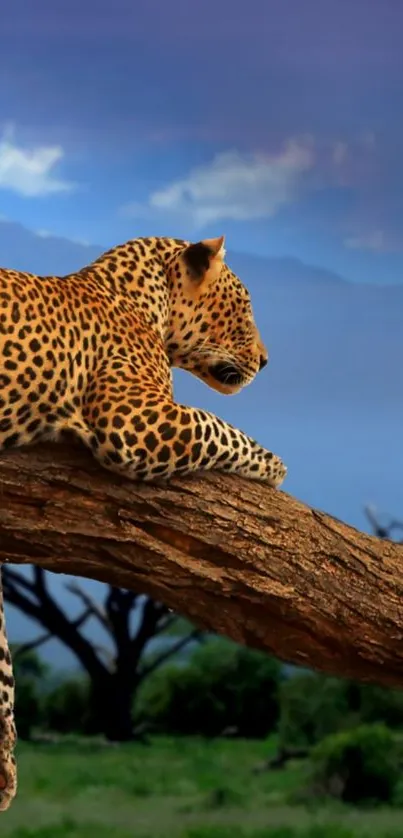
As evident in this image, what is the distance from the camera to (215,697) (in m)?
8.87

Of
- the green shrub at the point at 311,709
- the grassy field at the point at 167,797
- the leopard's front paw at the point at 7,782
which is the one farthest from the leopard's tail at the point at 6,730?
the green shrub at the point at 311,709

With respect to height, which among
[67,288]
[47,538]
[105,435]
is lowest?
[47,538]

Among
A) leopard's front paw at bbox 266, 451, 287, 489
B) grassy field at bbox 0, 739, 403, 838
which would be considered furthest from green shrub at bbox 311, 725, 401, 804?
leopard's front paw at bbox 266, 451, 287, 489

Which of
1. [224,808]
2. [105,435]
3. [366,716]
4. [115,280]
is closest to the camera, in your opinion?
[105,435]

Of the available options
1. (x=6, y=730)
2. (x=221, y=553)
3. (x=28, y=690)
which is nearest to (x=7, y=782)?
(x=6, y=730)

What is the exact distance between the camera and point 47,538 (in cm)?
304

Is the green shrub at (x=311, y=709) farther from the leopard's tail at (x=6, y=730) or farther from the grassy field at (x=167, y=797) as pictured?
the leopard's tail at (x=6, y=730)

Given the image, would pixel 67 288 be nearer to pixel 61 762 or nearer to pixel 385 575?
pixel 385 575

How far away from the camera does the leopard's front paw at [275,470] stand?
327cm

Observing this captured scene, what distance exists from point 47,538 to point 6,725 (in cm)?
84

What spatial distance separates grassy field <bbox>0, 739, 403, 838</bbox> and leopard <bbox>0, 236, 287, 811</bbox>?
3.84 metres

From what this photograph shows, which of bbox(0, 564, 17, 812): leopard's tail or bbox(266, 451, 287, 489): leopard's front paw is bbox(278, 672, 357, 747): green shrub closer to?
bbox(0, 564, 17, 812): leopard's tail

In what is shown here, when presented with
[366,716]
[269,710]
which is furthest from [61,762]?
[366,716]

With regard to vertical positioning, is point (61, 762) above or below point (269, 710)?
below
